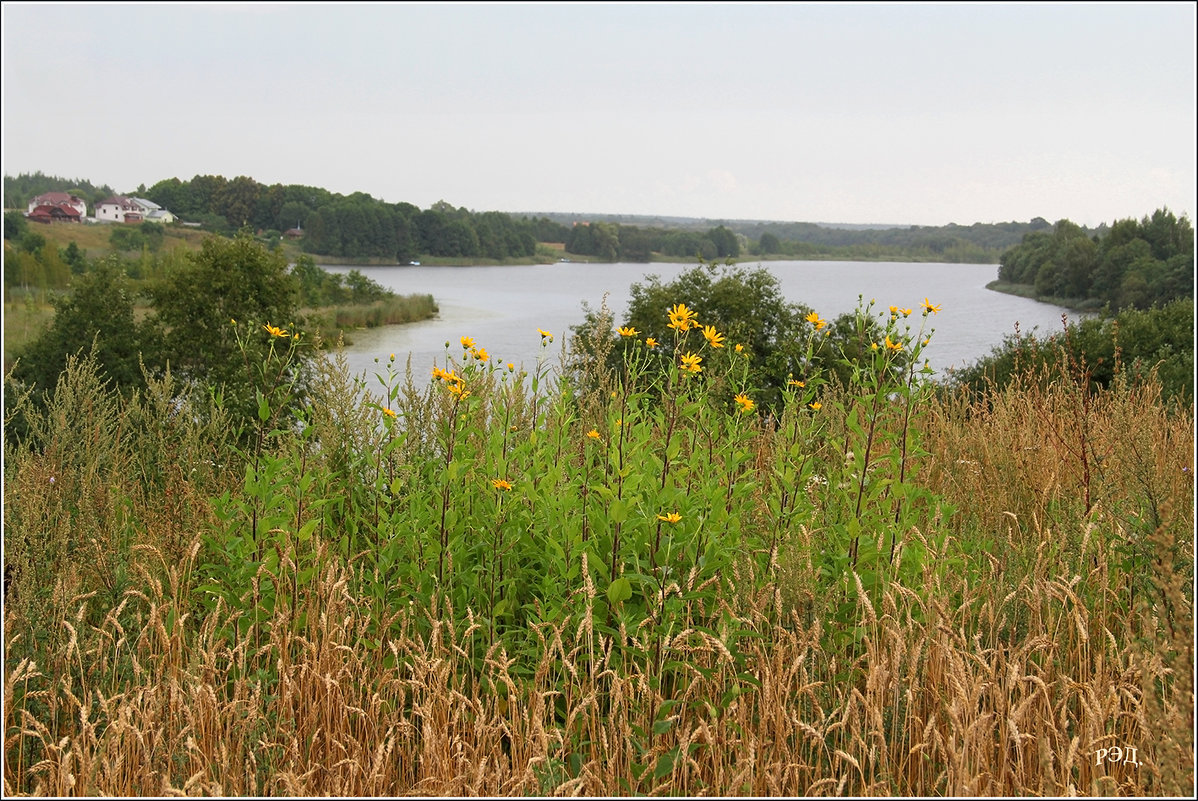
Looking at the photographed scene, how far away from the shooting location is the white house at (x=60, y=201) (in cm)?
934

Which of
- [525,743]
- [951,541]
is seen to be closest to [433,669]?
[525,743]

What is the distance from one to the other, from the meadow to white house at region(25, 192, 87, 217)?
21.4ft

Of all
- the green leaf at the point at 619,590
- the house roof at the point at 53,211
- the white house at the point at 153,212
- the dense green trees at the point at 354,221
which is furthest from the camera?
the dense green trees at the point at 354,221

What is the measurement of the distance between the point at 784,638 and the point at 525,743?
0.86 m

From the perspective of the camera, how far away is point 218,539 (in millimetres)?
3660

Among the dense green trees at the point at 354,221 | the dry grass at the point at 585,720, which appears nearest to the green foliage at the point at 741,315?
the dense green trees at the point at 354,221

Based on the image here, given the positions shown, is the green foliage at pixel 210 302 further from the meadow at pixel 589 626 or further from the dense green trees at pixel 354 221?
the meadow at pixel 589 626

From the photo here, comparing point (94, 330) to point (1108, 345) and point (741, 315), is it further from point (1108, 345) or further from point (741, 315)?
point (1108, 345)

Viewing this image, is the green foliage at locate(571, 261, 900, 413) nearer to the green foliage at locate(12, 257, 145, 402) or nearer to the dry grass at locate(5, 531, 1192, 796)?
the green foliage at locate(12, 257, 145, 402)

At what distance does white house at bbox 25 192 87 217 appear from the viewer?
30.7 ft

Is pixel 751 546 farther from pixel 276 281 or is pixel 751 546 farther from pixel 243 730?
pixel 276 281

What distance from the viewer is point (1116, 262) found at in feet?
A: 46.2

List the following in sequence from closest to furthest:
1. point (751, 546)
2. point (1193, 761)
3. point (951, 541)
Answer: point (1193, 761), point (751, 546), point (951, 541)

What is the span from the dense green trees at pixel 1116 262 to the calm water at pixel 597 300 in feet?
1.93
